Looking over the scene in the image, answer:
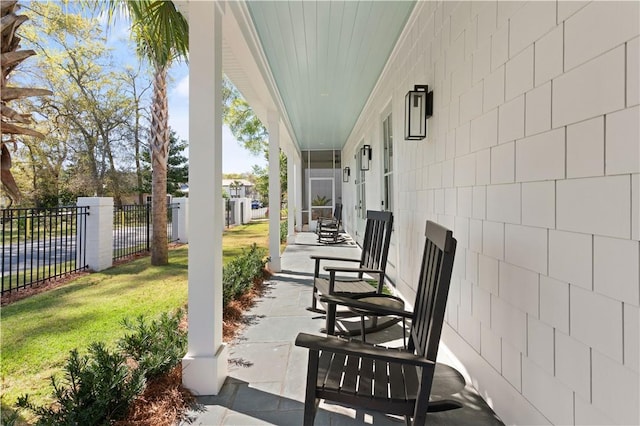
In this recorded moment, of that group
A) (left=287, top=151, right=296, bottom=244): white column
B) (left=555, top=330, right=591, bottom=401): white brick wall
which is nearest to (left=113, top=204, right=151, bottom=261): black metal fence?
(left=287, top=151, right=296, bottom=244): white column

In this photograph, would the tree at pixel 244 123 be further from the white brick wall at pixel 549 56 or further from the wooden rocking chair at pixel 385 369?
the white brick wall at pixel 549 56

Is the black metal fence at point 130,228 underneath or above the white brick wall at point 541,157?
underneath

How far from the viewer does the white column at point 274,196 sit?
5.72 metres

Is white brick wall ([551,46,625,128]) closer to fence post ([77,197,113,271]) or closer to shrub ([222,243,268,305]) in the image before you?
shrub ([222,243,268,305])

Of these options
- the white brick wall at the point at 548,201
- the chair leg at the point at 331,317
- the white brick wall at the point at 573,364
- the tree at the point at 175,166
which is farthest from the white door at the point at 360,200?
the tree at the point at 175,166

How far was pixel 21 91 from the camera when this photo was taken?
165 cm

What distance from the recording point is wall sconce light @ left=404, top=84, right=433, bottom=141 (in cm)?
305

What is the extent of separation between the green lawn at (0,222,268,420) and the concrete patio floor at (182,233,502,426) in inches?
47.1

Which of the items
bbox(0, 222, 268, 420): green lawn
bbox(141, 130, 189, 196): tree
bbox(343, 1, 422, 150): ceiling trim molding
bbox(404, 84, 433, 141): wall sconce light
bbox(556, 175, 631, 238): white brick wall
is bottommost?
bbox(0, 222, 268, 420): green lawn

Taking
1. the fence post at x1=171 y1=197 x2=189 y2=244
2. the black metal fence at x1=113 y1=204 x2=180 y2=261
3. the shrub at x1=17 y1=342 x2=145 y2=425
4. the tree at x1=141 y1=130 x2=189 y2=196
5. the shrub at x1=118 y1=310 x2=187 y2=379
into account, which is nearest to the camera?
the shrub at x1=17 y1=342 x2=145 y2=425

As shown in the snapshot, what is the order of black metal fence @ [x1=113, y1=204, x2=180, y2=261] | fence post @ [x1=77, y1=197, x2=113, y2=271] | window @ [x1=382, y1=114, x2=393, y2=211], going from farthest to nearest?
black metal fence @ [x1=113, y1=204, x2=180, y2=261], fence post @ [x1=77, y1=197, x2=113, y2=271], window @ [x1=382, y1=114, x2=393, y2=211]

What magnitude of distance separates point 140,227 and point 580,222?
981cm

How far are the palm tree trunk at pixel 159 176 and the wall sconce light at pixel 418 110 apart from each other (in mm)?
5263

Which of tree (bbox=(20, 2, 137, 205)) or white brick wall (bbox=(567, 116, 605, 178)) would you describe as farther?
tree (bbox=(20, 2, 137, 205))
